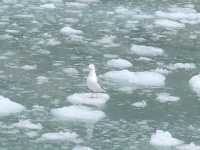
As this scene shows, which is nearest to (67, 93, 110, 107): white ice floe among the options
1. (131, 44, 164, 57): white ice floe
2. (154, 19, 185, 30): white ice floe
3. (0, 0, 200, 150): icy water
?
(0, 0, 200, 150): icy water

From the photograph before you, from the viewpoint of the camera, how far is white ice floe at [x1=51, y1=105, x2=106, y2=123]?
5.22m

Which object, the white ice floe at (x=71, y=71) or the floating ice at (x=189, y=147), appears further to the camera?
the white ice floe at (x=71, y=71)

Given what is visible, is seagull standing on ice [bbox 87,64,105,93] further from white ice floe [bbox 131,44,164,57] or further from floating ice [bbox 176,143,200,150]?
white ice floe [bbox 131,44,164,57]

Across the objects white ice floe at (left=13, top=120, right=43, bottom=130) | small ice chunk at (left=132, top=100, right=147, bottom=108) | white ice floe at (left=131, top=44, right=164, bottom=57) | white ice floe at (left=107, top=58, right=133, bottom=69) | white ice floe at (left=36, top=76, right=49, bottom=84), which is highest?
white ice floe at (left=131, top=44, right=164, bottom=57)

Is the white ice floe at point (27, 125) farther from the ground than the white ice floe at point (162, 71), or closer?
closer

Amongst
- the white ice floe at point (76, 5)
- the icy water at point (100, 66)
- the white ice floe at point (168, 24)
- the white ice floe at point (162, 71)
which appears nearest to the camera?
the icy water at point (100, 66)

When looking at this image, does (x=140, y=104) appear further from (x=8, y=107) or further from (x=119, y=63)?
(x=119, y=63)

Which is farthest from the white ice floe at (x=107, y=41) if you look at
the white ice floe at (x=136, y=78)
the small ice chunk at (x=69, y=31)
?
the white ice floe at (x=136, y=78)

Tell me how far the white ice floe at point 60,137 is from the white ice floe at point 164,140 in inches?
23.2

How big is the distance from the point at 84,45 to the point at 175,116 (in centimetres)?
243

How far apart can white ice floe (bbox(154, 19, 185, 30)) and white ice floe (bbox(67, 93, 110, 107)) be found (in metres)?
3.37

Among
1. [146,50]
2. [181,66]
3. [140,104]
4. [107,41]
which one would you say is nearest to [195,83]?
[181,66]

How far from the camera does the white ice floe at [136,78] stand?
6.25 meters

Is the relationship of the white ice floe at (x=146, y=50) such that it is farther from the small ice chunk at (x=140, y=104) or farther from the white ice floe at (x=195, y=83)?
the small ice chunk at (x=140, y=104)
